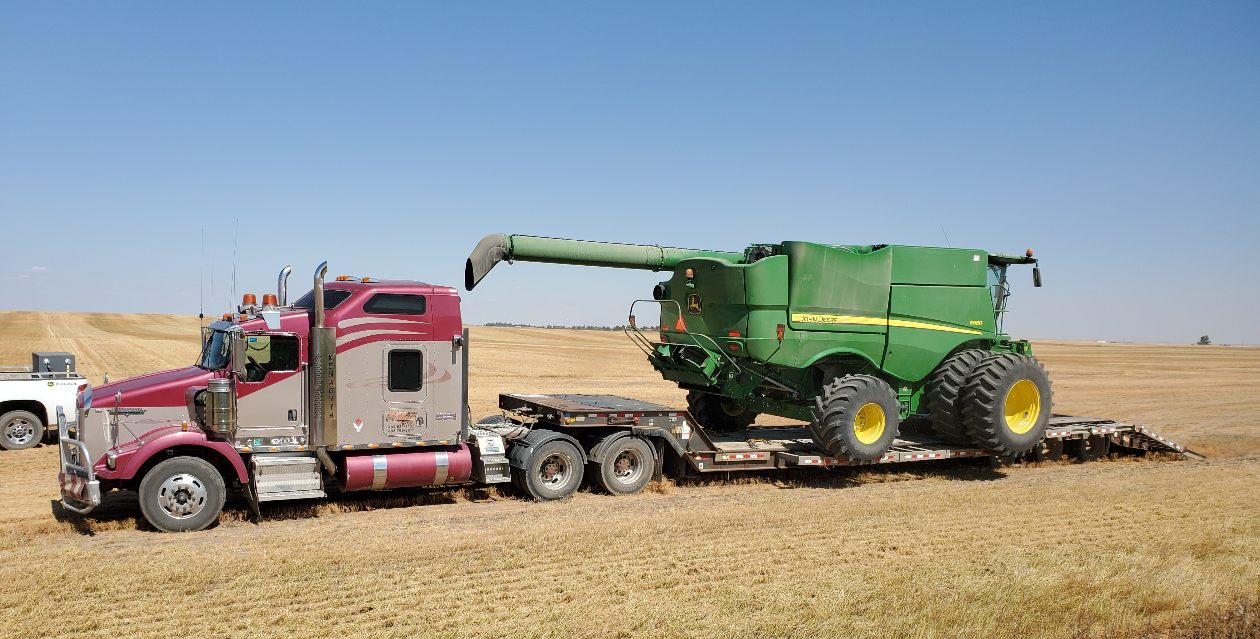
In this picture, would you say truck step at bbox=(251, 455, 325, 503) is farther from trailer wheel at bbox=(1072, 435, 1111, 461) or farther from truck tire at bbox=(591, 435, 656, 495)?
trailer wheel at bbox=(1072, 435, 1111, 461)

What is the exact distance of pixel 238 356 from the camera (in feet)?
32.8

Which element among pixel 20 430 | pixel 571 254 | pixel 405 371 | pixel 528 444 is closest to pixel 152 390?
pixel 405 371

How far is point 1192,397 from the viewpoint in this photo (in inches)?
1178

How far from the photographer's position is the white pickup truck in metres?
15.6

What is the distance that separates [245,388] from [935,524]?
839 cm

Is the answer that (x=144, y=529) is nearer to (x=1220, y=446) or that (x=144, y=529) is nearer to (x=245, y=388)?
(x=245, y=388)

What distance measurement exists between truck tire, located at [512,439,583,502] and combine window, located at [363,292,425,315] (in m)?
2.42

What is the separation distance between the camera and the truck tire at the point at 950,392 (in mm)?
13797

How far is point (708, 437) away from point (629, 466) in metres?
1.40

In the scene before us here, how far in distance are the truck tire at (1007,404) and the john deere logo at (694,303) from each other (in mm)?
4510

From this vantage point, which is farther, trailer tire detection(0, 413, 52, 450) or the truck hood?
trailer tire detection(0, 413, 52, 450)

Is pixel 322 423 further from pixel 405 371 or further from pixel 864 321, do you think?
pixel 864 321

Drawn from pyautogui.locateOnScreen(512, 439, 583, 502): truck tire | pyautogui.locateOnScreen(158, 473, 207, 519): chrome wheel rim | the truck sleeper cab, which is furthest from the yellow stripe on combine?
pyautogui.locateOnScreen(158, 473, 207, 519): chrome wheel rim

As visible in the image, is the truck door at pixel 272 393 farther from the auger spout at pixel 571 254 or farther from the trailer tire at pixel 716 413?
the trailer tire at pixel 716 413
